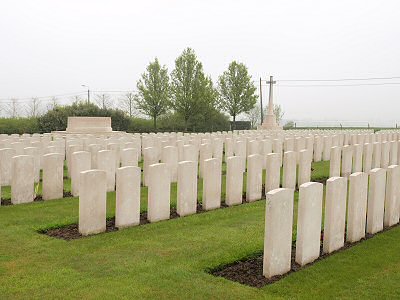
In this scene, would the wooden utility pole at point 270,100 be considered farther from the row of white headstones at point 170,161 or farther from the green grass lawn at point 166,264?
the green grass lawn at point 166,264

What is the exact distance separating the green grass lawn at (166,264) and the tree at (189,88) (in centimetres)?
2884

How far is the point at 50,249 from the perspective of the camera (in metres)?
5.10

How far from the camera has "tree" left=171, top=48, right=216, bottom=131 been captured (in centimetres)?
3500

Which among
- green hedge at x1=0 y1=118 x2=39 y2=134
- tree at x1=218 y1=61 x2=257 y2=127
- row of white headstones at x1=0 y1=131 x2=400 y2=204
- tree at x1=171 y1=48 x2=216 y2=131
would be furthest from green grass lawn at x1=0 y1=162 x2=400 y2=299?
tree at x1=218 y1=61 x2=257 y2=127

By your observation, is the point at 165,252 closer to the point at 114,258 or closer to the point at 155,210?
the point at 114,258

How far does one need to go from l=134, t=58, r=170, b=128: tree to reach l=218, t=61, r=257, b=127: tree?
6465 millimetres

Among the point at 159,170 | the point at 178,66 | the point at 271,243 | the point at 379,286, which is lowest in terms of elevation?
the point at 379,286

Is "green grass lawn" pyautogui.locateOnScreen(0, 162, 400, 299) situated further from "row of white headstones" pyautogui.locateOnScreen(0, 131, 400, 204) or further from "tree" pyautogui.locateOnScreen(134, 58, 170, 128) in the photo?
"tree" pyautogui.locateOnScreen(134, 58, 170, 128)

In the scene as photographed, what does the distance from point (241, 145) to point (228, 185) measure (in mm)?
4705

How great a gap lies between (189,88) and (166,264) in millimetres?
31079

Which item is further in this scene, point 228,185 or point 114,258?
point 228,185

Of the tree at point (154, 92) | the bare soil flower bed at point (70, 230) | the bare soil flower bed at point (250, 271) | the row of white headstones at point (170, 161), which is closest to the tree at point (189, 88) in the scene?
the tree at point (154, 92)

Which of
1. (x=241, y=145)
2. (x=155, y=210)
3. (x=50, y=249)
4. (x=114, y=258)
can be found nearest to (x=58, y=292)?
(x=114, y=258)

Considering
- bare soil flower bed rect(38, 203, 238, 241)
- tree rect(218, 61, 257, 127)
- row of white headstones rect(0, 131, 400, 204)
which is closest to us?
bare soil flower bed rect(38, 203, 238, 241)
